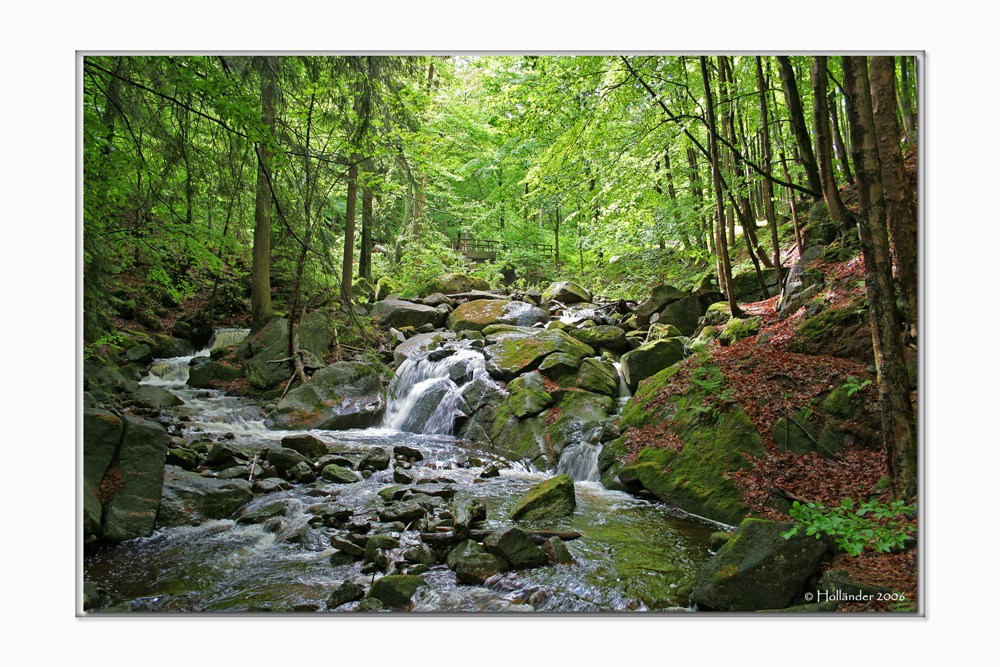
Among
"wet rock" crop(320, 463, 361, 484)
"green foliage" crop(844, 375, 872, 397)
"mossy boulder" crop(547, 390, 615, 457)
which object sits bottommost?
"wet rock" crop(320, 463, 361, 484)

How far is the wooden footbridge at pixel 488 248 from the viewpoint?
16011 mm

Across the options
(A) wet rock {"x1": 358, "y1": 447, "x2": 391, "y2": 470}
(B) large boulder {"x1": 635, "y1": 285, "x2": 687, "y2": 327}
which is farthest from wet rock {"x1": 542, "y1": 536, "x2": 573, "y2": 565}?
(B) large boulder {"x1": 635, "y1": 285, "x2": 687, "y2": 327}

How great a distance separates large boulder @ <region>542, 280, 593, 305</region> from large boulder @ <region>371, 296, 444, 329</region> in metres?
3.14

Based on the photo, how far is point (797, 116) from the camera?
18.8ft

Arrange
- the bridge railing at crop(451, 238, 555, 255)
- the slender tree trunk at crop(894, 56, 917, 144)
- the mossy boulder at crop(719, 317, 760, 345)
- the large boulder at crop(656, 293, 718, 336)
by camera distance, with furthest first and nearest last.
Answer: the bridge railing at crop(451, 238, 555, 255) < the large boulder at crop(656, 293, 718, 336) < the mossy boulder at crop(719, 317, 760, 345) < the slender tree trunk at crop(894, 56, 917, 144)

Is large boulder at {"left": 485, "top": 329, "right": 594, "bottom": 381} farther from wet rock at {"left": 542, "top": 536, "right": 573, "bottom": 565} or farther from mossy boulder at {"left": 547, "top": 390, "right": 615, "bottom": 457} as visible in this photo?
wet rock at {"left": 542, "top": 536, "right": 573, "bottom": 565}

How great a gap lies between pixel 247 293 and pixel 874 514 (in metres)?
12.0

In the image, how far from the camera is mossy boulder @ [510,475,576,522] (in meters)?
4.50

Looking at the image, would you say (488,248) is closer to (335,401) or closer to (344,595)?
(335,401)

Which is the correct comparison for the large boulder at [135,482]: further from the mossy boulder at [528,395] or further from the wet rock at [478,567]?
the mossy boulder at [528,395]

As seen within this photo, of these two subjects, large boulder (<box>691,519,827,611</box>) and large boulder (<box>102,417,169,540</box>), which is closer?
large boulder (<box>691,519,827,611</box>)

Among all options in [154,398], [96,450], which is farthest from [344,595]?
[154,398]

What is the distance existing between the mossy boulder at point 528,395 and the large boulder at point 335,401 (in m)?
2.06

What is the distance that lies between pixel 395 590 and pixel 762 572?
2055mm
